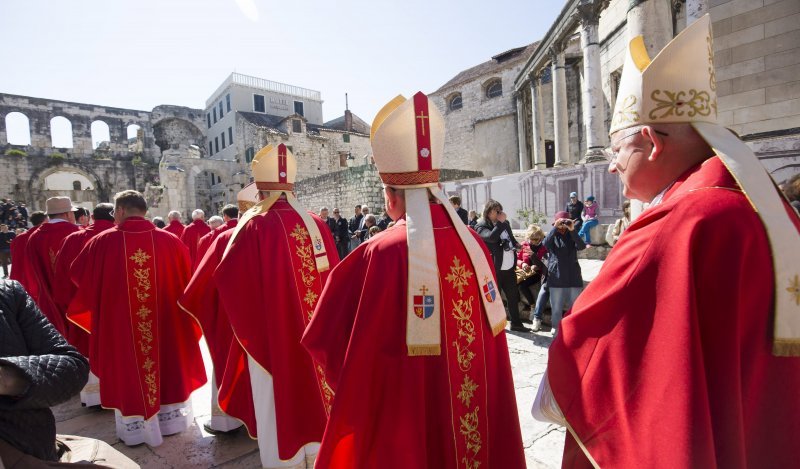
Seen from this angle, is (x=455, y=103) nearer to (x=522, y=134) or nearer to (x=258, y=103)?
(x=522, y=134)

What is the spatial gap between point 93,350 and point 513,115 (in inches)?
1022

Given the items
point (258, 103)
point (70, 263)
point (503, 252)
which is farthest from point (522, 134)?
point (258, 103)

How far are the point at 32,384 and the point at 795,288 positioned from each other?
244 cm

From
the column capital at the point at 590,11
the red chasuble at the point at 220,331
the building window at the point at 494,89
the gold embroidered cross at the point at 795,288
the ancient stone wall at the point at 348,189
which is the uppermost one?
the building window at the point at 494,89

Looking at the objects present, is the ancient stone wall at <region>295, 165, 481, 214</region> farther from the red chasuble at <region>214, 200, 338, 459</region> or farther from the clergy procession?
the red chasuble at <region>214, 200, 338, 459</region>

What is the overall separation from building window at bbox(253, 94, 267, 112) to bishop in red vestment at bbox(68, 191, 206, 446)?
1439 inches

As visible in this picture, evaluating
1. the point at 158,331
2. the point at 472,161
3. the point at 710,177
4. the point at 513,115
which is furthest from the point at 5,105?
the point at 710,177

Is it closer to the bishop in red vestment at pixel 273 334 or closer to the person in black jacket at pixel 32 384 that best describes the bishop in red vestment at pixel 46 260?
the bishop in red vestment at pixel 273 334

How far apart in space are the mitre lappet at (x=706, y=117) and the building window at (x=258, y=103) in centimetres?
3943

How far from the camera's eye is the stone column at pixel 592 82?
462 inches

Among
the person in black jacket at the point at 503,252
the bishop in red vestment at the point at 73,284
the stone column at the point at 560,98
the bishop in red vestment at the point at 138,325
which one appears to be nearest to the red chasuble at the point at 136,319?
the bishop in red vestment at the point at 138,325

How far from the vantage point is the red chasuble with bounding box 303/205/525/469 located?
184 cm

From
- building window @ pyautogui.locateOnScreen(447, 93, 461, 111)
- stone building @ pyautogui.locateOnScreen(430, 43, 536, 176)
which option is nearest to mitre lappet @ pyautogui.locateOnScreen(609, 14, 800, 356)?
stone building @ pyautogui.locateOnScreen(430, 43, 536, 176)

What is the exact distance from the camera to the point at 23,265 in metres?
5.15
